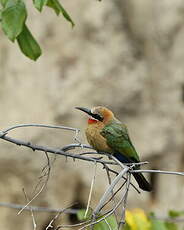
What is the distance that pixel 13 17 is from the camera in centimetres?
167

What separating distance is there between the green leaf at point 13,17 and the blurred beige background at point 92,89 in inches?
118

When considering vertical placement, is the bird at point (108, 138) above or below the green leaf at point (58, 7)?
below

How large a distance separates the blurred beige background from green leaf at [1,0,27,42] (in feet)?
9.86

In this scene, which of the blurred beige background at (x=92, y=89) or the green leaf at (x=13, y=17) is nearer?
the green leaf at (x=13, y=17)

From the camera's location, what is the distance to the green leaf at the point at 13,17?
65.7 inches

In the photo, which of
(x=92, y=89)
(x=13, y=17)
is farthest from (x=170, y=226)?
(x=92, y=89)

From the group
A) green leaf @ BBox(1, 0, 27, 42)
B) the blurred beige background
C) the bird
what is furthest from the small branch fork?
the blurred beige background

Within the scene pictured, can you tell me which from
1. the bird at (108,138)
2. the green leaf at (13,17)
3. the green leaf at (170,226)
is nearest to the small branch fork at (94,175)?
the green leaf at (13,17)

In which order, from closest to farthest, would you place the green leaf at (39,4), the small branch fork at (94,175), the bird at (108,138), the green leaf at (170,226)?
the small branch fork at (94,175)
the green leaf at (39,4)
the bird at (108,138)
the green leaf at (170,226)

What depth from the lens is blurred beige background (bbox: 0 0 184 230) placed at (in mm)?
4723

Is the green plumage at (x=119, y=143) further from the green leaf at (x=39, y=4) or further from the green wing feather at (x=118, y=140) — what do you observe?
the green leaf at (x=39, y=4)

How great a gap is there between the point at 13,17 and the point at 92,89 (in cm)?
320

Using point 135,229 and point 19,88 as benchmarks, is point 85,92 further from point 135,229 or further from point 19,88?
point 135,229

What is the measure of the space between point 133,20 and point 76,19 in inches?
17.6
